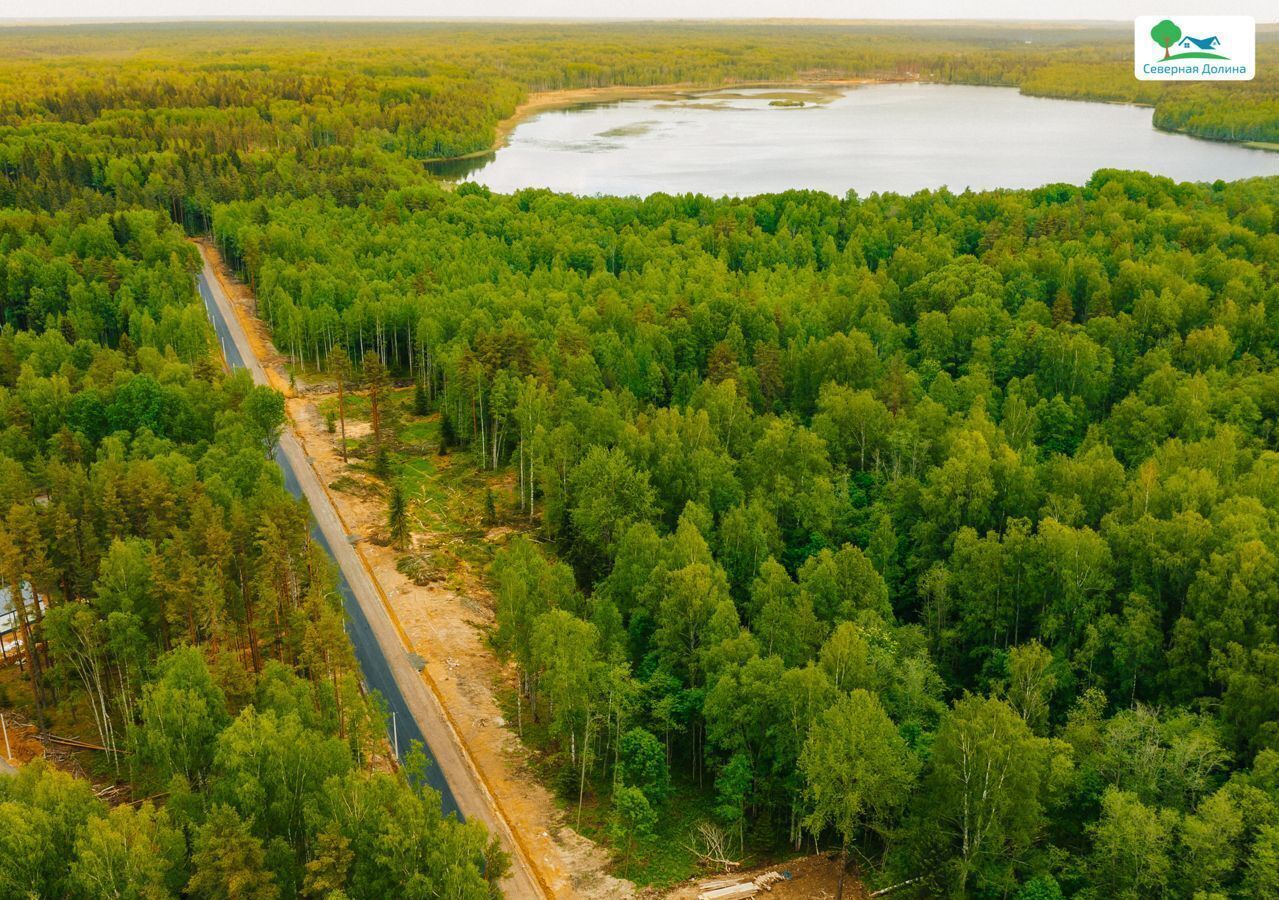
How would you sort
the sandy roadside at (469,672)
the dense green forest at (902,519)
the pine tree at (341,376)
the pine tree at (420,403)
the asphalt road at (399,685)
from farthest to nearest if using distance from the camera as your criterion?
the pine tree at (420,403)
the pine tree at (341,376)
the asphalt road at (399,685)
the sandy roadside at (469,672)
the dense green forest at (902,519)

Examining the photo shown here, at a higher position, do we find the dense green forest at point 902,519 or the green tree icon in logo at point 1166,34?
the green tree icon in logo at point 1166,34

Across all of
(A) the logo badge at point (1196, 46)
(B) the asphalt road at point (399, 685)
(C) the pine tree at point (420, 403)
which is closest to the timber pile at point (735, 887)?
(B) the asphalt road at point (399, 685)

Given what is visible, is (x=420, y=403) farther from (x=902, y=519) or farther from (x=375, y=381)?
(x=902, y=519)

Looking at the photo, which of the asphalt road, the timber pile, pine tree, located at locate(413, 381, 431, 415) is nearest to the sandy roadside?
the asphalt road

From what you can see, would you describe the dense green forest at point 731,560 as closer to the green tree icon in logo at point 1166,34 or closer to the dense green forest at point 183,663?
the dense green forest at point 183,663

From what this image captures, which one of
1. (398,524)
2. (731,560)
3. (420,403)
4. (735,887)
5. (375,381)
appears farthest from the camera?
(420,403)

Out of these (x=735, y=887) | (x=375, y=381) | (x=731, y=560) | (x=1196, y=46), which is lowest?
(x=735, y=887)

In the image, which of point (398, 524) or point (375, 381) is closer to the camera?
point (398, 524)

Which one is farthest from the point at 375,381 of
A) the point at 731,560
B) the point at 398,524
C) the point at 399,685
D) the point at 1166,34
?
the point at 1166,34
